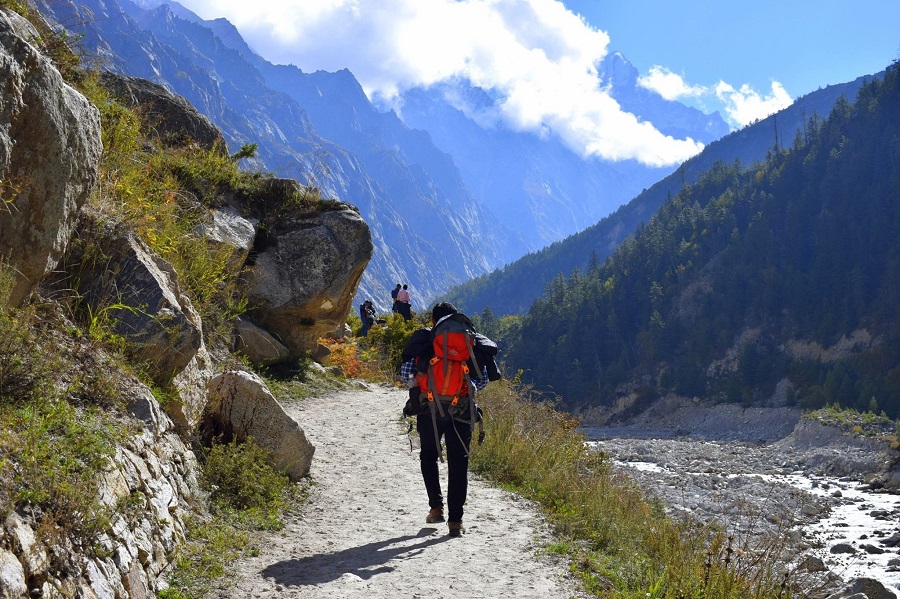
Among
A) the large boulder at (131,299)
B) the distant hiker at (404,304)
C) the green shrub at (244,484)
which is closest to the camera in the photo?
the large boulder at (131,299)

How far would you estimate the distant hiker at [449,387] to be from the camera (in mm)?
5820

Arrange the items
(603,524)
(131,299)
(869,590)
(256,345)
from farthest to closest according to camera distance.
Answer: (256,345), (869,590), (603,524), (131,299)

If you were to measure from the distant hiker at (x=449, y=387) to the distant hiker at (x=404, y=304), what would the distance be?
16.9 meters

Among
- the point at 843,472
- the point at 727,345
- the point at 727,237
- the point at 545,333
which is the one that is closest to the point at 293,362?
the point at 843,472

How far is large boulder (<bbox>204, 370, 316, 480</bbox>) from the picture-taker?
663 cm

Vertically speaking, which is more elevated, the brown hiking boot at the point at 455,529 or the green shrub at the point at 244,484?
the green shrub at the point at 244,484

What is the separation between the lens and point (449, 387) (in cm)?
582

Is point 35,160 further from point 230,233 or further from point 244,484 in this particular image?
point 230,233

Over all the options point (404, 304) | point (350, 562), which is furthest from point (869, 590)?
point (404, 304)

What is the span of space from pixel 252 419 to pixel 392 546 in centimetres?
204

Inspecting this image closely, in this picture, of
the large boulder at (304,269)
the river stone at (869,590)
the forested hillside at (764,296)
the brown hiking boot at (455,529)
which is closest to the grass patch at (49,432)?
the brown hiking boot at (455,529)

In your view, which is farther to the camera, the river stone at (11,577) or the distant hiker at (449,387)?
the distant hiker at (449,387)

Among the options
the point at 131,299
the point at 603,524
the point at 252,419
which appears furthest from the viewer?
the point at 252,419

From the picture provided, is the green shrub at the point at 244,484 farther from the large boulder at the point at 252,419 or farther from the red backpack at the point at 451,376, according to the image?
the red backpack at the point at 451,376
